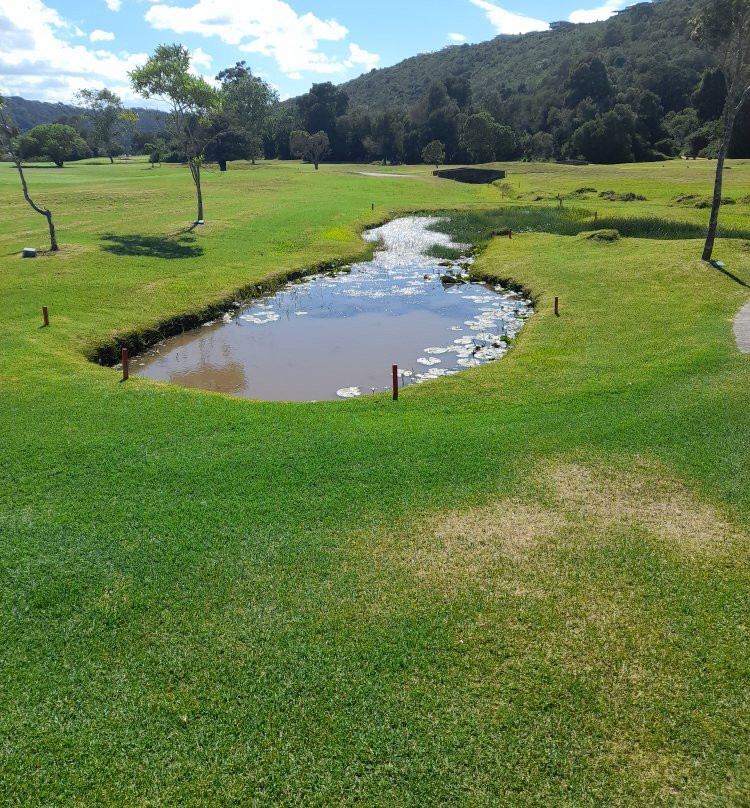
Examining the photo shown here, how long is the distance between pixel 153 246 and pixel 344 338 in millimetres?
19708

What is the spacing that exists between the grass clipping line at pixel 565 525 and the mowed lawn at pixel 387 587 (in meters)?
0.06

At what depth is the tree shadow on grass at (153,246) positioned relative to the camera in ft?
122

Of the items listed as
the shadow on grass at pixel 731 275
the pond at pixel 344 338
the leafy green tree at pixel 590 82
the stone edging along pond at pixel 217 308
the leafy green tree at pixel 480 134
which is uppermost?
the leafy green tree at pixel 590 82

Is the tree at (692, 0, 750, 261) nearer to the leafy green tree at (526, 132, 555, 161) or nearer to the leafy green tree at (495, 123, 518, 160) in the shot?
the leafy green tree at (495, 123, 518, 160)

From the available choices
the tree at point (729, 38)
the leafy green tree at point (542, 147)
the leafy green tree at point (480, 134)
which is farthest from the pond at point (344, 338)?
the leafy green tree at point (542, 147)

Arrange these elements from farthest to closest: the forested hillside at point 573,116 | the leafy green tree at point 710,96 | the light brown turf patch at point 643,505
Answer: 1. the leafy green tree at point 710,96
2. the forested hillside at point 573,116
3. the light brown turf patch at point 643,505

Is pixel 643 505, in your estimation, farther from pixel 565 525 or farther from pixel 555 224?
pixel 555 224

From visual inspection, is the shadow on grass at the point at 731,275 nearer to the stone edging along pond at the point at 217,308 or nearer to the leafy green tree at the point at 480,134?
the stone edging along pond at the point at 217,308

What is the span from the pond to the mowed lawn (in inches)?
114

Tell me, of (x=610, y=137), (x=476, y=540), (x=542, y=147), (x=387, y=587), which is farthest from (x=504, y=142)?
(x=387, y=587)

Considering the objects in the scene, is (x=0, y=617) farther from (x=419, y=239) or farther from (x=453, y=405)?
(x=419, y=239)

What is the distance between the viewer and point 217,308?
98.9 ft

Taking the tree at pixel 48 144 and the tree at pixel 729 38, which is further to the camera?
the tree at pixel 48 144

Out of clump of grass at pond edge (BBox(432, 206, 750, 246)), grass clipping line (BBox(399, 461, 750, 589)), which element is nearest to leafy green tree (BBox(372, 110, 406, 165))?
clump of grass at pond edge (BBox(432, 206, 750, 246))
